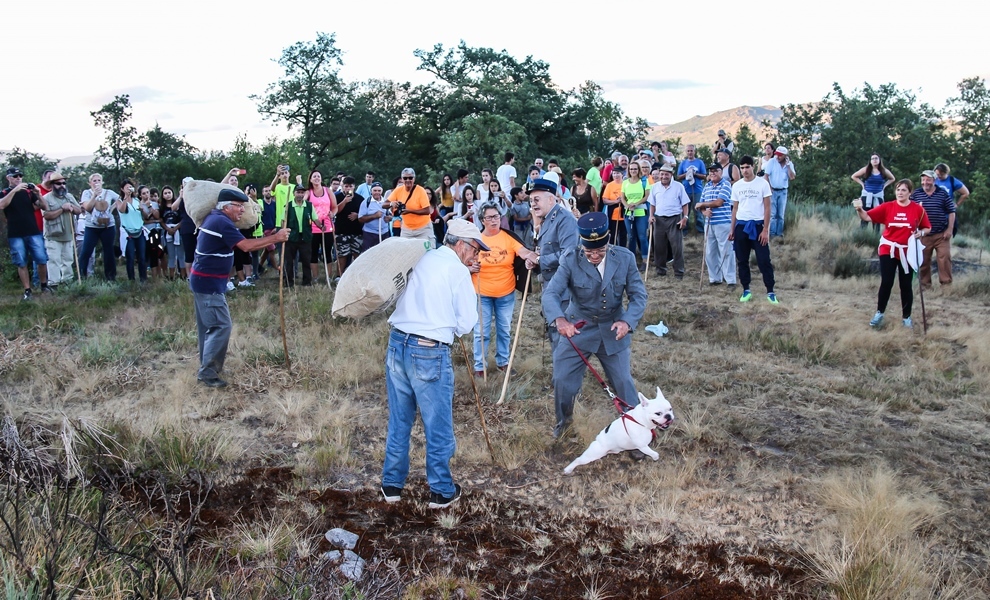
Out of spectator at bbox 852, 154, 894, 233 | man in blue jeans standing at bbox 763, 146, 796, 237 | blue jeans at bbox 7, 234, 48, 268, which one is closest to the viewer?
blue jeans at bbox 7, 234, 48, 268

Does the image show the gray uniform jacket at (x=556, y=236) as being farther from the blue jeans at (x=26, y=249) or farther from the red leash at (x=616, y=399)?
the blue jeans at (x=26, y=249)

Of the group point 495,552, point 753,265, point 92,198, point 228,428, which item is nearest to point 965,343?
point 753,265

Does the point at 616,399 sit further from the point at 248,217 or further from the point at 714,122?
the point at 714,122

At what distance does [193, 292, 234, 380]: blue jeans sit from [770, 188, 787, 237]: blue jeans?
34.8 feet

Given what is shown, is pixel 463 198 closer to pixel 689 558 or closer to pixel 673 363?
pixel 673 363

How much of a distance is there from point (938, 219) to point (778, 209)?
11.1 feet

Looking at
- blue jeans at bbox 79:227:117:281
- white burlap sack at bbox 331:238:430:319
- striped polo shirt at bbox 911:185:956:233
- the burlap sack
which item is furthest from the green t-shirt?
white burlap sack at bbox 331:238:430:319

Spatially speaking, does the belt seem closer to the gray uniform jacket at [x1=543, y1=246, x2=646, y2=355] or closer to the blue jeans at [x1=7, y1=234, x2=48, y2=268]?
the gray uniform jacket at [x1=543, y1=246, x2=646, y2=355]

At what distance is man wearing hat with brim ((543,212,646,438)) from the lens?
5.97m

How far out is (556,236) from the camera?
7.44m

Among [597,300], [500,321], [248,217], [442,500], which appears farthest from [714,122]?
[442,500]

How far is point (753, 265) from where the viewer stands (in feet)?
47.1

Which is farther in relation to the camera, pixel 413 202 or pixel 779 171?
pixel 779 171

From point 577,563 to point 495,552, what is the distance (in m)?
0.53
